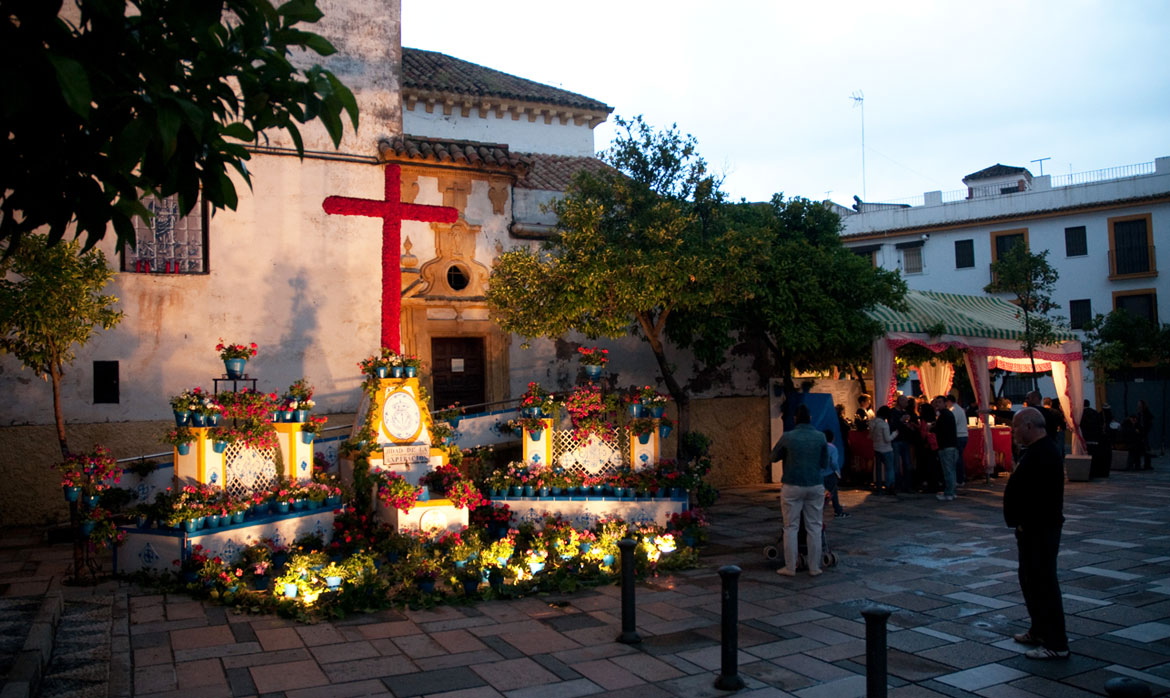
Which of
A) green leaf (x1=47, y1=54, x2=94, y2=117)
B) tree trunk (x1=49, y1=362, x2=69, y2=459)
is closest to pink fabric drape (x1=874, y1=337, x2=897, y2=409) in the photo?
tree trunk (x1=49, y1=362, x2=69, y2=459)

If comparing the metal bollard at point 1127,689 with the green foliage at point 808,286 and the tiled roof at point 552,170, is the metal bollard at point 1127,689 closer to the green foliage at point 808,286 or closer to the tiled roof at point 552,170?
the green foliage at point 808,286

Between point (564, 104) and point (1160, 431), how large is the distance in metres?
21.7

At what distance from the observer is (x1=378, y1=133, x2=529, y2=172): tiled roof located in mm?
13695

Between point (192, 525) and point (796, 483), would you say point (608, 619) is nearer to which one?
point (796, 483)

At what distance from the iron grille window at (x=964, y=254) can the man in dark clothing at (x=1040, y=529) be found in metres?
28.8

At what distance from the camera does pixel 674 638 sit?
22.0 ft

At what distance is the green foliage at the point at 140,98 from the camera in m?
3.48

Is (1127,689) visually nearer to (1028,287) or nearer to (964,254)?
(1028,287)

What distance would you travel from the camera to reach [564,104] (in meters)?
19.5

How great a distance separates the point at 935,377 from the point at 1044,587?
14.5 m

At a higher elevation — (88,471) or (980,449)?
(88,471)

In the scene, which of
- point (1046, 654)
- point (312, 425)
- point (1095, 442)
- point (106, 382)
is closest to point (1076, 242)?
point (1095, 442)

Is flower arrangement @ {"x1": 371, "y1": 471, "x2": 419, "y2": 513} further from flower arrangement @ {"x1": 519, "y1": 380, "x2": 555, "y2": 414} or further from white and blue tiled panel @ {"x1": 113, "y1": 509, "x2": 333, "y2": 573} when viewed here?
flower arrangement @ {"x1": 519, "y1": 380, "x2": 555, "y2": 414}

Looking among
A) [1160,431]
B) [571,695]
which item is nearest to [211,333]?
[571,695]
